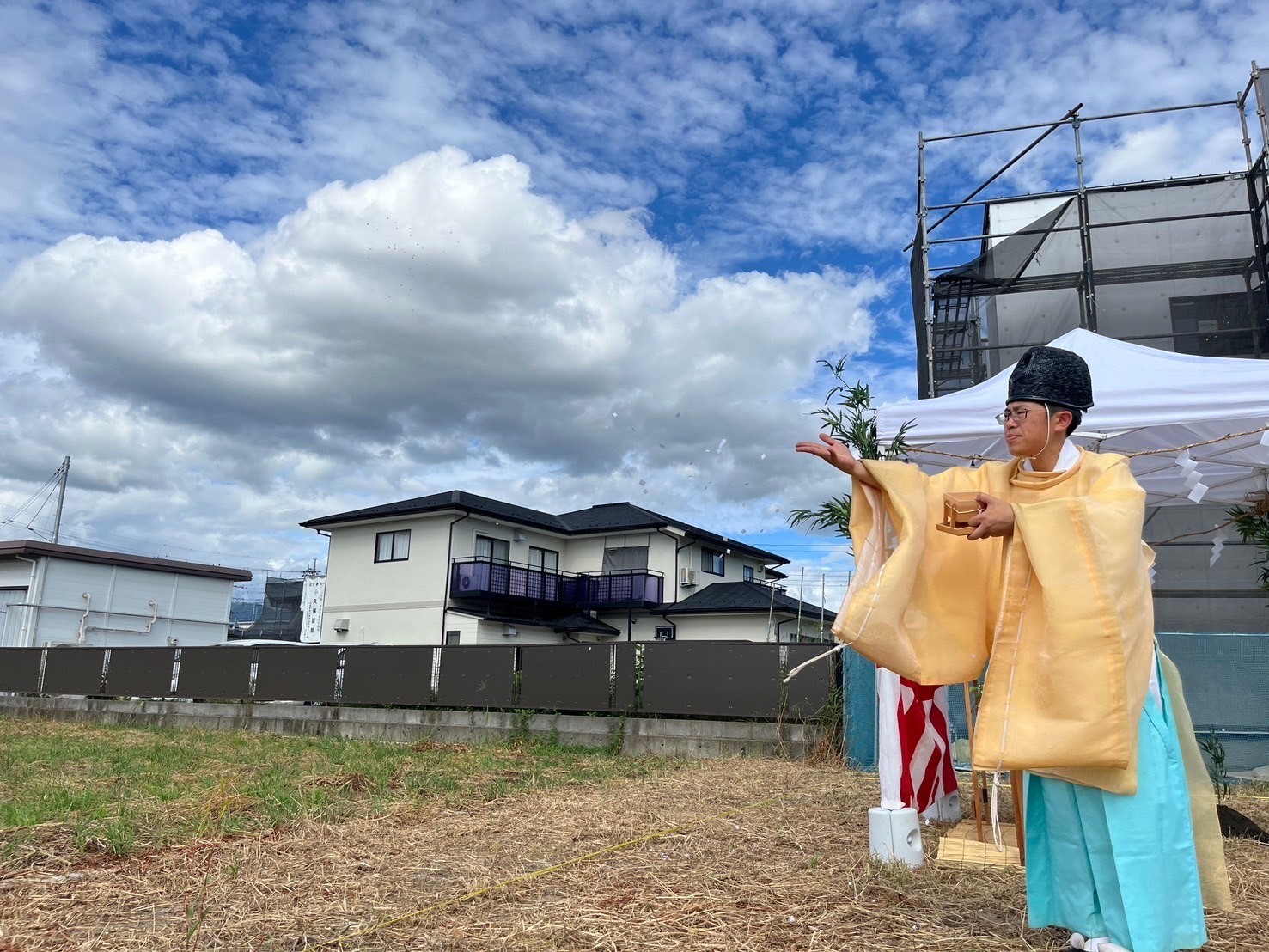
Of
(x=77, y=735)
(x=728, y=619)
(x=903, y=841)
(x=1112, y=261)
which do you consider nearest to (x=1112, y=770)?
(x=903, y=841)

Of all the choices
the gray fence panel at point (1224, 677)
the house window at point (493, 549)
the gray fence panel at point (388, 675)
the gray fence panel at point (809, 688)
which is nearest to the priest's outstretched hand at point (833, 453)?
the gray fence panel at point (1224, 677)

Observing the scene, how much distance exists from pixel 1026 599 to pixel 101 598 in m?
24.2

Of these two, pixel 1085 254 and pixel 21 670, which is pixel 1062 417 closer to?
pixel 1085 254

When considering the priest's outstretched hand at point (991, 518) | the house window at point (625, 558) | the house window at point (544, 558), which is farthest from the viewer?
the house window at point (544, 558)

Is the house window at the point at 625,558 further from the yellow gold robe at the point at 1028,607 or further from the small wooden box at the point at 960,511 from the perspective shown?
the small wooden box at the point at 960,511

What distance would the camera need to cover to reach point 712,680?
9.00 meters

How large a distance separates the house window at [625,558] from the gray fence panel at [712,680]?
513 inches

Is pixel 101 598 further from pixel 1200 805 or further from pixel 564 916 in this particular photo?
pixel 1200 805

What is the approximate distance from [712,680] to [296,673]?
6.54 m

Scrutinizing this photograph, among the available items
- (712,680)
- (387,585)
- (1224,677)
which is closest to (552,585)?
(387,585)

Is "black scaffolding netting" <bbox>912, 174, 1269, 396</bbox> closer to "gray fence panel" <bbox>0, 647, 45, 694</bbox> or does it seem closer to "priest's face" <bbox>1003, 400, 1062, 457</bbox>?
"priest's face" <bbox>1003, 400, 1062, 457</bbox>

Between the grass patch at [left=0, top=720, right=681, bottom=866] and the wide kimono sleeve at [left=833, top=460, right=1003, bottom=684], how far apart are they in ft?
9.29

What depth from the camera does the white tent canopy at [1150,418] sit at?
518 cm

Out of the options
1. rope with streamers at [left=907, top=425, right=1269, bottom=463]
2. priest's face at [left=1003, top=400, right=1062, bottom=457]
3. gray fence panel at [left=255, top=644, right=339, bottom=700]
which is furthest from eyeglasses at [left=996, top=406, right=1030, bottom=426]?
gray fence panel at [left=255, top=644, right=339, bottom=700]
